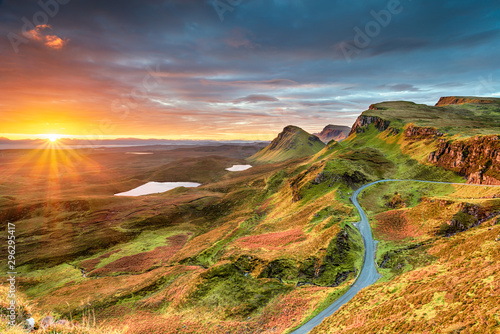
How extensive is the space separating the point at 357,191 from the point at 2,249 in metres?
145

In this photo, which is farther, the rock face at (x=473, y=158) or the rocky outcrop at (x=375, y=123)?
the rocky outcrop at (x=375, y=123)

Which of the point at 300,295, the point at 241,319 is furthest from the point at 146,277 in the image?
the point at 300,295

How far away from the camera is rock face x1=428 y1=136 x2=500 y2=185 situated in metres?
68.5

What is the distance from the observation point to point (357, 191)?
81375 millimetres

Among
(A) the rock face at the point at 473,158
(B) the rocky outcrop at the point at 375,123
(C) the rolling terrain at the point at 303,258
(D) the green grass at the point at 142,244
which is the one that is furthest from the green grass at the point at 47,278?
(B) the rocky outcrop at the point at 375,123

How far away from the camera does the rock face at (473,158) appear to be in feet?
225

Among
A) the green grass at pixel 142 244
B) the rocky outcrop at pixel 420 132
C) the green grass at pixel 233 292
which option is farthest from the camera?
the rocky outcrop at pixel 420 132

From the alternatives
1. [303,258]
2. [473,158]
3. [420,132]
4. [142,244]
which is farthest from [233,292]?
[420,132]

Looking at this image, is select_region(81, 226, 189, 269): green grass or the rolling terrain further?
select_region(81, 226, 189, 269): green grass

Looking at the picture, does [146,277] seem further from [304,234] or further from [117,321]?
[304,234]

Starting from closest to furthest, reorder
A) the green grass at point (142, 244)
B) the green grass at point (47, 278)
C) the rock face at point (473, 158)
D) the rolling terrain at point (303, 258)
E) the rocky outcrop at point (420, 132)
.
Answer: the rolling terrain at point (303, 258), the green grass at point (47, 278), the rock face at point (473, 158), the green grass at point (142, 244), the rocky outcrop at point (420, 132)

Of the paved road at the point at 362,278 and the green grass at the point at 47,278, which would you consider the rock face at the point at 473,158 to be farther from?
the green grass at the point at 47,278

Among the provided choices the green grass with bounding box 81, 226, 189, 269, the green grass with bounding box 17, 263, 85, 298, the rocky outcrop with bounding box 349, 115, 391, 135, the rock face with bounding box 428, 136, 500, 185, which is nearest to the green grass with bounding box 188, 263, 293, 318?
the green grass with bounding box 17, 263, 85, 298

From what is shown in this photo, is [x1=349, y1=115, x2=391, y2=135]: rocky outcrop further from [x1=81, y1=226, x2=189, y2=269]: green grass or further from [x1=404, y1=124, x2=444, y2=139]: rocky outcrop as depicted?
[x1=81, y1=226, x2=189, y2=269]: green grass
